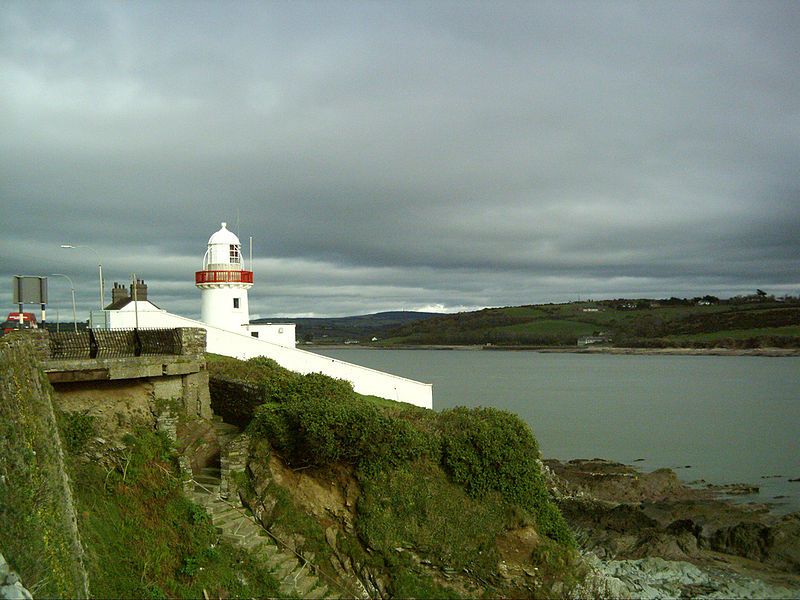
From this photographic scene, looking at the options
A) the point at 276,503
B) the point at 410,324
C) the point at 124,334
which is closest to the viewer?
the point at 276,503

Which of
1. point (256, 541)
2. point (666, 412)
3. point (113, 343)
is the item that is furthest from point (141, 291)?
point (666, 412)

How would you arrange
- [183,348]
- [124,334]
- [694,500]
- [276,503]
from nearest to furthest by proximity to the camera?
[276,503] < [183,348] < [124,334] < [694,500]

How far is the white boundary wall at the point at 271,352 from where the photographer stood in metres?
28.8

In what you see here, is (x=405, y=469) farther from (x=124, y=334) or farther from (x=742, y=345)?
(x=742, y=345)

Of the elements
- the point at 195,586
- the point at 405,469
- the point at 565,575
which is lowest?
the point at 565,575

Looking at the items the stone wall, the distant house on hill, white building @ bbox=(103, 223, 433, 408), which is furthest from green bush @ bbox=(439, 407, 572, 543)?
the distant house on hill

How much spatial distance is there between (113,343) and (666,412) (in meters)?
42.8

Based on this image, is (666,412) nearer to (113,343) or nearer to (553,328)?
(113,343)

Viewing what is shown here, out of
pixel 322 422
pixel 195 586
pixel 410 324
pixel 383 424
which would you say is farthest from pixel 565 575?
pixel 410 324

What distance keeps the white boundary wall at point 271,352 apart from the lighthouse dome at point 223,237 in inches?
239

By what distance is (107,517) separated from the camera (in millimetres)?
Result: 10344

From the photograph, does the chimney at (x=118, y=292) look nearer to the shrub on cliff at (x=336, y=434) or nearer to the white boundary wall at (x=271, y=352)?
the white boundary wall at (x=271, y=352)

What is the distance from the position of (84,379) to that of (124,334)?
337cm

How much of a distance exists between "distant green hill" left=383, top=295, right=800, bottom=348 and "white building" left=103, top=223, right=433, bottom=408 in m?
101
